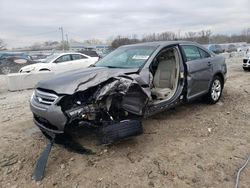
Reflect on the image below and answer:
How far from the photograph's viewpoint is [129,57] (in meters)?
5.00

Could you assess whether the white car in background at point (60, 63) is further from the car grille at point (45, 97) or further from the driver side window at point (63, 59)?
the car grille at point (45, 97)

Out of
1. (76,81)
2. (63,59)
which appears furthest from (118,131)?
(63,59)

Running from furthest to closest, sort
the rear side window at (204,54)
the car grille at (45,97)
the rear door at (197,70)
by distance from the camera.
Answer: the rear side window at (204,54) < the rear door at (197,70) < the car grille at (45,97)

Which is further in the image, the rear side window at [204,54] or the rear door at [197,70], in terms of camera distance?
the rear side window at [204,54]

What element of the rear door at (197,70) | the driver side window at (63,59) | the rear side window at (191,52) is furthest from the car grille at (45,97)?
the driver side window at (63,59)

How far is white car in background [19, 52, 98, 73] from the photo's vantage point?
37.9 feet

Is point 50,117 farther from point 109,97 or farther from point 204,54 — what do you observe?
point 204,54

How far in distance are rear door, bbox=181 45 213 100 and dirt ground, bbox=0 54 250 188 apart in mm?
595

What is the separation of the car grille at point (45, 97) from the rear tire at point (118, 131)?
2.76 ft

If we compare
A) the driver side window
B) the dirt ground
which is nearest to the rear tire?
the dirt ground

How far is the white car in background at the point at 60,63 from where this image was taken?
37.9 feet

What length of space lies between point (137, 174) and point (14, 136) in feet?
8.55

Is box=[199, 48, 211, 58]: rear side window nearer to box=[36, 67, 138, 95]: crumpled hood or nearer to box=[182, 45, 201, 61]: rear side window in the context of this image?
box=[182, 45, 201, 61]: rear side window

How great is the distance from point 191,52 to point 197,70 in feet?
1.48
